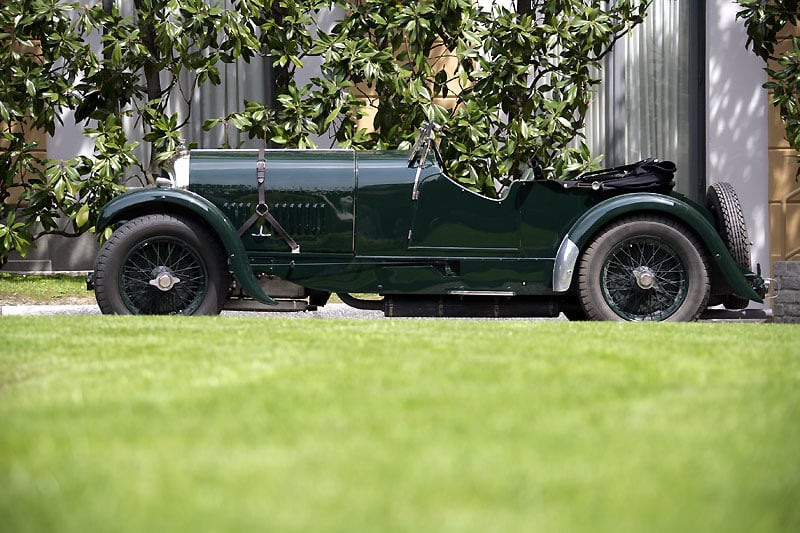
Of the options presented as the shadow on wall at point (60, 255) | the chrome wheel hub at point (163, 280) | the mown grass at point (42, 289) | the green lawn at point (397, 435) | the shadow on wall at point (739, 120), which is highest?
the shadow on wall at point (739, 120)

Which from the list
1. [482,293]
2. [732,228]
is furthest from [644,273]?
[482,293]

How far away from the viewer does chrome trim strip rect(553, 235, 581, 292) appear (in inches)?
275

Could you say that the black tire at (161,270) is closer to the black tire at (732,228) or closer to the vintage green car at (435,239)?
the vintage green car at (435,239)

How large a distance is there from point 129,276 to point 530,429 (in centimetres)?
410

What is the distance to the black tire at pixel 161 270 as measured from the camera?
22.7 ft

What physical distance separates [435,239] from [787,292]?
8.65ft

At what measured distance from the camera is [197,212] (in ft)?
22.6

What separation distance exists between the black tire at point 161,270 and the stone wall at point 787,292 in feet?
12.5

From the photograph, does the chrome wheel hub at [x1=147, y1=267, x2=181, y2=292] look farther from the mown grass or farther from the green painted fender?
the mown grass

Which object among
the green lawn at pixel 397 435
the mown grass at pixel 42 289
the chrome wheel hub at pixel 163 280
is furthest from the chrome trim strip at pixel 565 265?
the mown grass at pixel 42 289

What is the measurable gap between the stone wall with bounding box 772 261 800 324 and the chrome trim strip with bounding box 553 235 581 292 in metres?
1.82

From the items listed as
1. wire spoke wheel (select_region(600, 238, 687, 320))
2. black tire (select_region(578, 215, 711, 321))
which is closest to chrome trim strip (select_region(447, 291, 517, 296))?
black tire (select_region(578, 215, 711, 321))

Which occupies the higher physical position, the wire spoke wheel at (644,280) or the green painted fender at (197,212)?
the green painted fender at (197,212)

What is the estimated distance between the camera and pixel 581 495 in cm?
280
